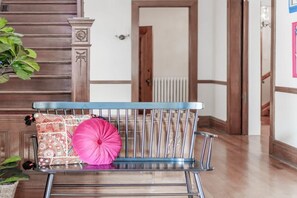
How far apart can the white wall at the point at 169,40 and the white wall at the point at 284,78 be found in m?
4.88

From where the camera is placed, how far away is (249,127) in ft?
25.7

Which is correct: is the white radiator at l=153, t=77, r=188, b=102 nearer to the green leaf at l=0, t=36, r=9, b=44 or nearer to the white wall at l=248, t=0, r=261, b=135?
the white wall at l=248, t=0, r=261, b=135

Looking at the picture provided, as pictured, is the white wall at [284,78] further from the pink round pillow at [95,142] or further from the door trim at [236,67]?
the pink round pillow at [95,142]

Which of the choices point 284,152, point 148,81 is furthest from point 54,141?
point 148,81

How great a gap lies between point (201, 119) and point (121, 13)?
231cm

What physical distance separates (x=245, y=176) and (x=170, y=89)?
18.6ft

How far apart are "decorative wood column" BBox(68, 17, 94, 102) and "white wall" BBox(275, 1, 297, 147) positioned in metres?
2.24

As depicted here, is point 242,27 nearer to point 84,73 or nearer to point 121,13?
point 121,13

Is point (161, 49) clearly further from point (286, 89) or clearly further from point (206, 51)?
point (286, 89)

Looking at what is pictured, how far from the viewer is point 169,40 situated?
35.1ft

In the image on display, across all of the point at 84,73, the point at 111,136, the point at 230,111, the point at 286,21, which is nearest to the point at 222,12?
the point at 230,111

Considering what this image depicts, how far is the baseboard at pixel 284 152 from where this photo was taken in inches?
208

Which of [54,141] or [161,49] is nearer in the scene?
[54,141]

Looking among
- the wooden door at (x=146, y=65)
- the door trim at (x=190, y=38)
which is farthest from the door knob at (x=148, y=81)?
the door trim at (x=190, y=38)
